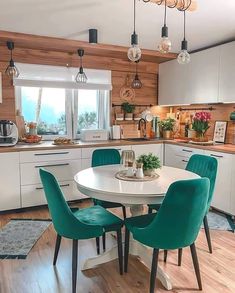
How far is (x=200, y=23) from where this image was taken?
2.91 meters

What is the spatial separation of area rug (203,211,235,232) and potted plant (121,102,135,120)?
77.4 inches

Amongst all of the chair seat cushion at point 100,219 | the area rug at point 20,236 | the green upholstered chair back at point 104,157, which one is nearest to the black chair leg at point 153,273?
the chair seat cushion at point 100,219

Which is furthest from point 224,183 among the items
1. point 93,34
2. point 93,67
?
point 93,67

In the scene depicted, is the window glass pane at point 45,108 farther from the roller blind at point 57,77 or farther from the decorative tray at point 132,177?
the decorative tray at point 132,177

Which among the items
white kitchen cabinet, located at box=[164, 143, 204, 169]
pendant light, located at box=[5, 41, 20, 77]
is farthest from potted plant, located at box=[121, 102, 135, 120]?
pendant light, located at box=[5, 41, 20, 77]

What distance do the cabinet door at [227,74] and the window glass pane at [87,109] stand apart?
187cm

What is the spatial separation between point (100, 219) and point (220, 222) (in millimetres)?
1661

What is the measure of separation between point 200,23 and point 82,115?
2177 mm

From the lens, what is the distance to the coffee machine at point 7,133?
342 cm

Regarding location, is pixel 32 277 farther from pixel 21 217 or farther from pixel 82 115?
pixel 82 115

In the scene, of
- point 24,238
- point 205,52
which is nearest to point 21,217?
point 24,238

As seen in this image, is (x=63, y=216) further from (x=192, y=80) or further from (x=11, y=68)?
(x=192, y=80)

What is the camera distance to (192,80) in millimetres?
4012

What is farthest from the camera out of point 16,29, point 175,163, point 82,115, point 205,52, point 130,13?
point 82,115
